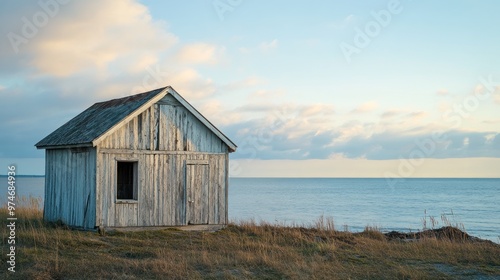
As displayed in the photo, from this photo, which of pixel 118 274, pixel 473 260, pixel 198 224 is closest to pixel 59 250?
pixel 118 274

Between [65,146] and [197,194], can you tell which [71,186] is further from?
[197,194]

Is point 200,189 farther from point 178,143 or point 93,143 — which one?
point 93,143

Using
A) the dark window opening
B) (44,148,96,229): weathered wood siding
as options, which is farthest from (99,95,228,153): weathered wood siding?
the dark window opening

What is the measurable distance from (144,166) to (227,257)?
21.7 feet

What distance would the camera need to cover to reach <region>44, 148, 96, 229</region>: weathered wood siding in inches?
769

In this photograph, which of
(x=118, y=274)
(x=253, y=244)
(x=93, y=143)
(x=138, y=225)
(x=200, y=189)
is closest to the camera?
(x=118, y=274)

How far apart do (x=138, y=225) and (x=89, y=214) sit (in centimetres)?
169

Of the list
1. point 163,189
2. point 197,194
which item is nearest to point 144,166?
point 163,189

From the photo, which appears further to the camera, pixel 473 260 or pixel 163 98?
pixel 163 98

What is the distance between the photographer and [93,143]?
61.5 feet

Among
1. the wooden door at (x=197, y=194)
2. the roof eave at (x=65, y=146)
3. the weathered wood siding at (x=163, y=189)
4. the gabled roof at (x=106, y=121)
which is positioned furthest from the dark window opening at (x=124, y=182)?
the wooden door at (x=197, y=194)

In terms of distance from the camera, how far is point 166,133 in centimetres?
2066

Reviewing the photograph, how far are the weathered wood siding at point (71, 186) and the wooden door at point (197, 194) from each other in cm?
349

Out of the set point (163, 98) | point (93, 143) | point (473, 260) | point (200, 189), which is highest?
point (163, 98)
